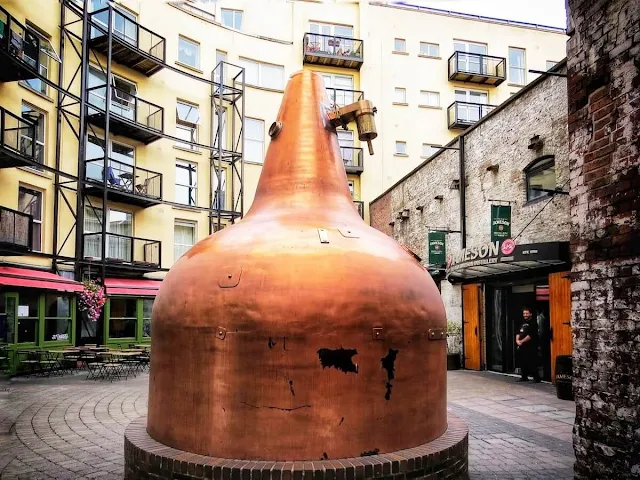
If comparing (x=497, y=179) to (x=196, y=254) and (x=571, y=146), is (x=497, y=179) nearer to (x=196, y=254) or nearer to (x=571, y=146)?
(x=571, y=146)

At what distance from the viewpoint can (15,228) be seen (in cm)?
1716

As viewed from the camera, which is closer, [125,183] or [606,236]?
[606,236]

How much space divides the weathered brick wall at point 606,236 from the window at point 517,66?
29039mm

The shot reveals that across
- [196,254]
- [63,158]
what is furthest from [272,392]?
→ [63,158]

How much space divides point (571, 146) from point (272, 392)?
4.02m

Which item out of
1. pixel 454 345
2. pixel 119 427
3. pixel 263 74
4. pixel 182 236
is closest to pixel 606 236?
pixel 119 427

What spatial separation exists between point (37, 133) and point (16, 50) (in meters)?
3.13

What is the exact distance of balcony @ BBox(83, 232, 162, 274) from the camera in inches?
Answer: 892

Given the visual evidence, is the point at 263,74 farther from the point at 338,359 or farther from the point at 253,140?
the point at 338,359

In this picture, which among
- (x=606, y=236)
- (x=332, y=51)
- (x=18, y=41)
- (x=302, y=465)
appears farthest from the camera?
(x=332, y=51)

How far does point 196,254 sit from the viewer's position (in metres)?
5.80

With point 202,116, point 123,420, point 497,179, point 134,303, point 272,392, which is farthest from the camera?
point 202,116

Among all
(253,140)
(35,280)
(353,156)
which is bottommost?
(35,280)

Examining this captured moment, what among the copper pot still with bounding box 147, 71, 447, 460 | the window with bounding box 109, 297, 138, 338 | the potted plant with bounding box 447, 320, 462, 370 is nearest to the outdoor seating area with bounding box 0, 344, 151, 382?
the window with bounding box 109, 297, 138, 338
